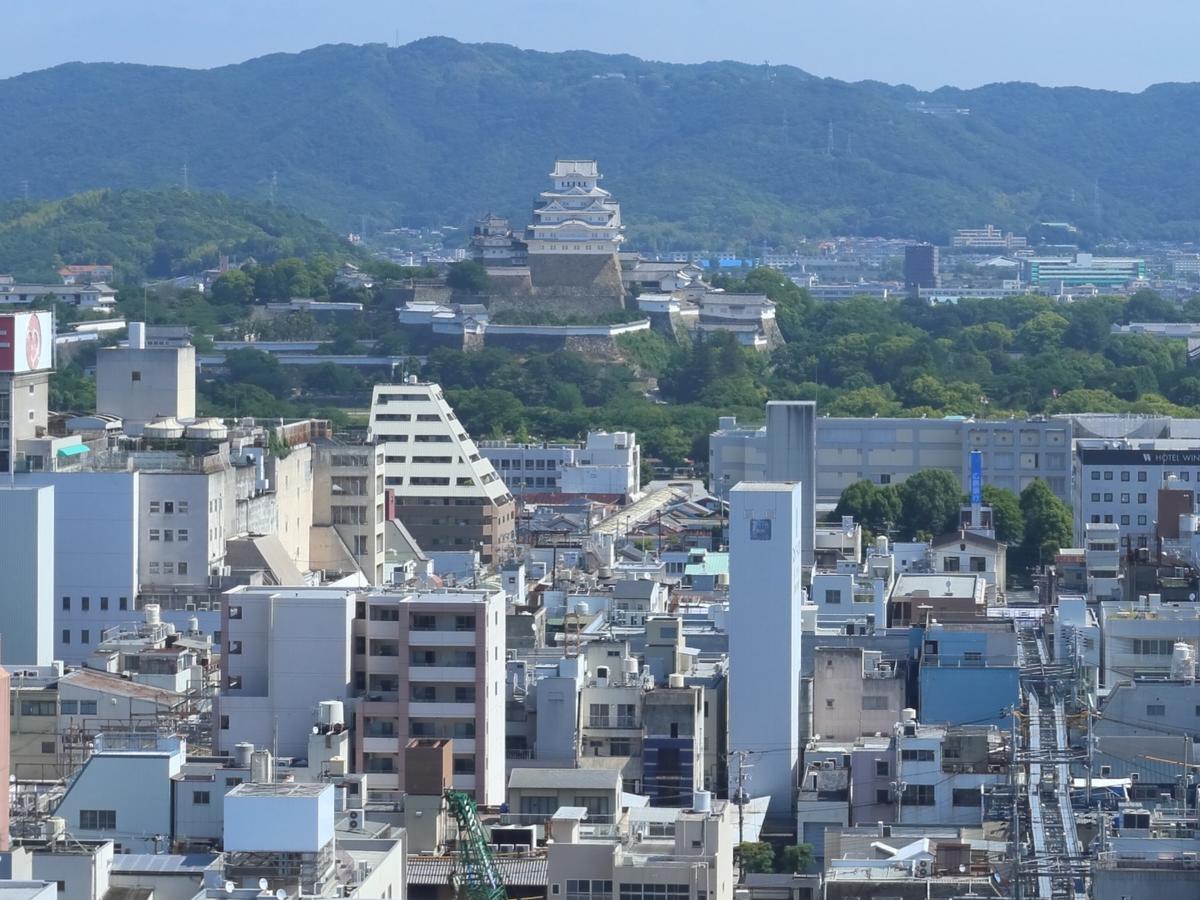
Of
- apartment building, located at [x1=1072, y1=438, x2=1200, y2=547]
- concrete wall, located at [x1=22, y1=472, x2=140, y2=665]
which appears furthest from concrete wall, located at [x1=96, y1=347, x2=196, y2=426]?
apartment building, located at [x1=1072, y1=438, x2=1200, y2=547]

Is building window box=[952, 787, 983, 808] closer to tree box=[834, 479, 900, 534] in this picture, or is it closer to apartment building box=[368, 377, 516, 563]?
apartment building box=[368, 377, 516, 563]

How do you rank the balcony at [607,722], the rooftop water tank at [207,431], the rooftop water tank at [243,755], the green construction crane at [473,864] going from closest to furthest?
the green construction crane at [473,864]
the rooftop water tank at [243,755]
the balcony at [607,722]
the rooftop water tank at [207,431]

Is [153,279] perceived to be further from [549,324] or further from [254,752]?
[254,752]

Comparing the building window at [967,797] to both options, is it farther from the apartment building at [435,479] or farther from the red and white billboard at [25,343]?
the apartment building at [435,479]

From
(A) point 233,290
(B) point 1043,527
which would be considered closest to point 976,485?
(B) point 1043,527

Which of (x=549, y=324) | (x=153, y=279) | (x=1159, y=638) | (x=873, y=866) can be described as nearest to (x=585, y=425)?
(x=549, y=324)

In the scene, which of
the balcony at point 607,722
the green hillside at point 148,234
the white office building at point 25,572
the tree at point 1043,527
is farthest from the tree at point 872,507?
the green hillside at point 148,234
